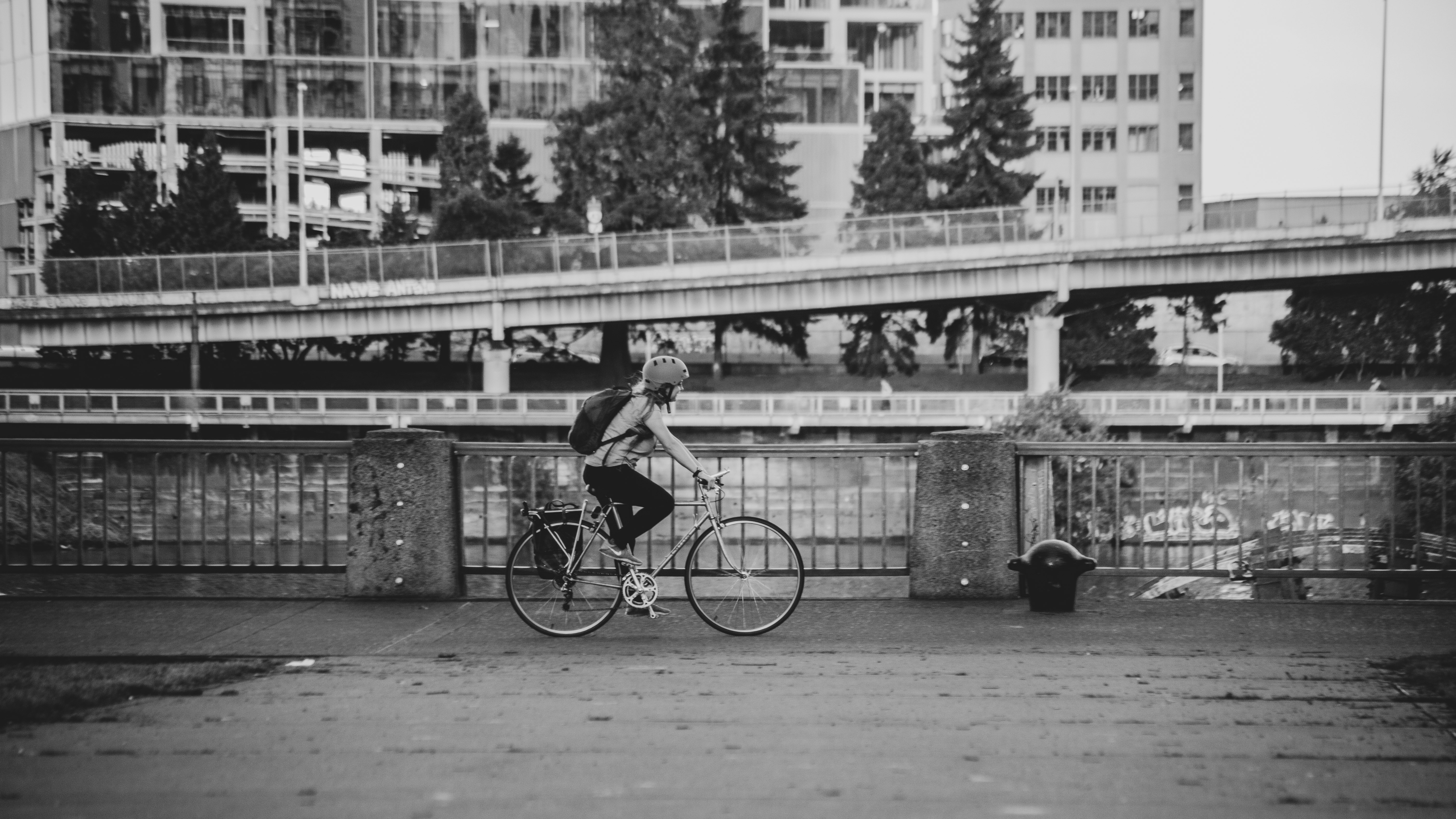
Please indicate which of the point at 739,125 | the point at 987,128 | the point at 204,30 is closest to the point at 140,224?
the point at 204,30

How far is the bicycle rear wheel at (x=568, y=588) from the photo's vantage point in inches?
334

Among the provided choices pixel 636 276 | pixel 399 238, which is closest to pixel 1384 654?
pixel 636 276

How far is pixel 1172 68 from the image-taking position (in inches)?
3469

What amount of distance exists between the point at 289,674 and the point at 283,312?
1702 inches

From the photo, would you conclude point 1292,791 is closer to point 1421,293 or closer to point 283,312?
point 283,312

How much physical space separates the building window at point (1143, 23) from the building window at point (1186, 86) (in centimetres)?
351

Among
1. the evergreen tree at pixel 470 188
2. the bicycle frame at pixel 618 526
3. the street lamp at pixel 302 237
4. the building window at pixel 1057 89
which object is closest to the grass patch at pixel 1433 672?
→ the bicycle frame at pixel 618 526

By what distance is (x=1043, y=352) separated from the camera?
51.3 metres

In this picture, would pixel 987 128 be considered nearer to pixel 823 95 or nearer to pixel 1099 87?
pixel 823 95

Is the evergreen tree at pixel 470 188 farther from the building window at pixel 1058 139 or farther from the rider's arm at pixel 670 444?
the rider's arm at pixel 670 444

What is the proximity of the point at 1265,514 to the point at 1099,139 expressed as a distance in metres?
83.8

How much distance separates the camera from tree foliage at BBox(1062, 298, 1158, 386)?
56781 millimetres

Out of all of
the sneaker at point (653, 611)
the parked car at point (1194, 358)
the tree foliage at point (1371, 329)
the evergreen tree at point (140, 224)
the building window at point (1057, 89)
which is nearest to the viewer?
the sneaker at point (653, 611)

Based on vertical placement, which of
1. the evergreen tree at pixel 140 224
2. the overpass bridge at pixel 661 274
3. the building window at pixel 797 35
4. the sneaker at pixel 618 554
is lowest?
the sneaker at pixel 618 554
